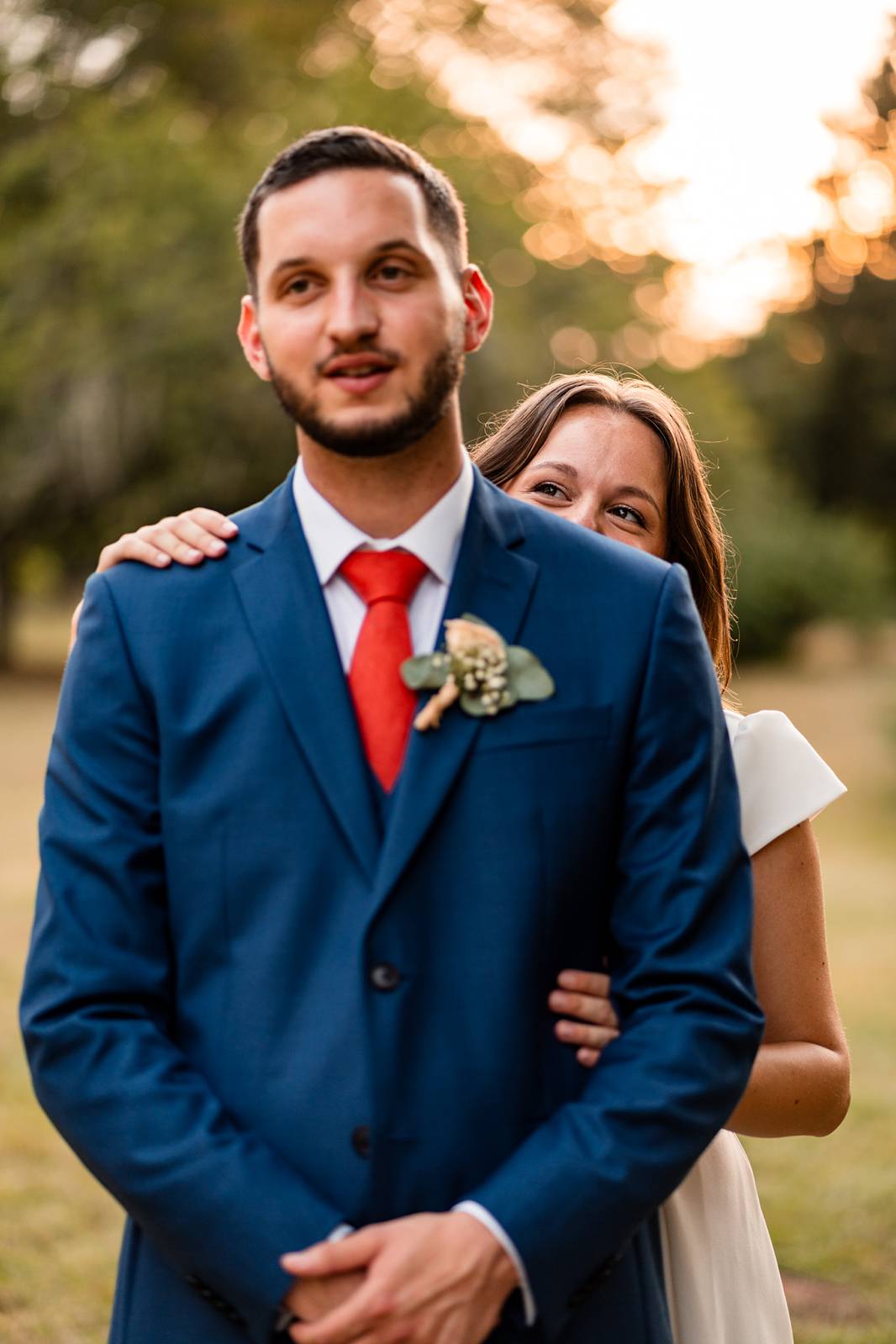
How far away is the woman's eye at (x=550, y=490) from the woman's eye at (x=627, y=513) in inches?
4.3

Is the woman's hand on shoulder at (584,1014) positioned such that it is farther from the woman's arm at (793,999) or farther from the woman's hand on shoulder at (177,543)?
the woman's hand on shoulder at (177,543)

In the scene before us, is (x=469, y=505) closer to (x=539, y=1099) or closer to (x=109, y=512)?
(x=539, y=1099)

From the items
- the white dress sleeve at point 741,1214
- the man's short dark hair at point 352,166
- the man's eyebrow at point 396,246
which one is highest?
the man's short dark hair at point 352,166

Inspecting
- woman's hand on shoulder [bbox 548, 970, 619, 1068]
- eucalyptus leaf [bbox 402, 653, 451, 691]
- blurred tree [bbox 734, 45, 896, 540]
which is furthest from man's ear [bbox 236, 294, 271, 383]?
blurred tree [bbox 734, 45, 896, 540]

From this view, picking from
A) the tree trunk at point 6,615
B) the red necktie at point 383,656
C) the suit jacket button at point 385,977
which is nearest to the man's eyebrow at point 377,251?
the red necktie at point 383,656

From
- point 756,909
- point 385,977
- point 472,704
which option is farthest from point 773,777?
point 385,977

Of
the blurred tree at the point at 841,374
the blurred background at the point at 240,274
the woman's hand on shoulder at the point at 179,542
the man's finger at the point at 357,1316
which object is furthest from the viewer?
the blurred tree at the point at 841,374

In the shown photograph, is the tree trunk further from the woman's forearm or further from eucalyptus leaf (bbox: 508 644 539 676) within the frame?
eucalyptus leaf (bbox: 508 644 539 676)

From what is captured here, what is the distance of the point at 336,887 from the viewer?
183 centimetres

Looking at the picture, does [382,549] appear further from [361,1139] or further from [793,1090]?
[793,1090]

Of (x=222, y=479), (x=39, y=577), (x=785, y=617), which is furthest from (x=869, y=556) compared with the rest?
(x=39, y=577)

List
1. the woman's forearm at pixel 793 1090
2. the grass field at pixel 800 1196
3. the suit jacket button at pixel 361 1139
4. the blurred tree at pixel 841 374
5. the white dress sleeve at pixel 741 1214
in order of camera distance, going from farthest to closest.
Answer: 1. the blurred tree at pixel 841 374
2. the grass field at pixel 800 1196
3. the white dress sleeve at pixel 741 1214
4. the woman's forearm at pixel 793 1090
5. the suit jacket button at pixel 361 1139

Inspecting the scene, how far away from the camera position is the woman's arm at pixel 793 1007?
2367 millimetres

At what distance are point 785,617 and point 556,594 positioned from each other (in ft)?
87.5
